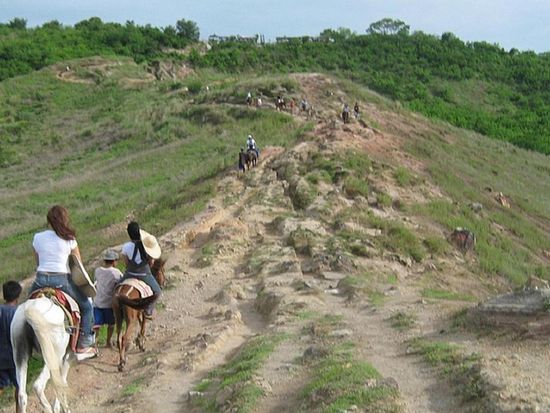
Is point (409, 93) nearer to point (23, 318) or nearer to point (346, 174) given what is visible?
point (346, 174)

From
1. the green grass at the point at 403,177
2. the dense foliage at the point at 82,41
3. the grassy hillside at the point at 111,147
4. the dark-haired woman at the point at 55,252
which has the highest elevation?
the dense foliage at the point at 82,41

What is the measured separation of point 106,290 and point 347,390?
412cm

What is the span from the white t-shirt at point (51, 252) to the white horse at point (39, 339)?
484mm

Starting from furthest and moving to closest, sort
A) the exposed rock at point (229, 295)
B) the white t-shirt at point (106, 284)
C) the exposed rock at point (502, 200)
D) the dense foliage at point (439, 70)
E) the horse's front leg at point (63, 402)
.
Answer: the dense foliage at point (439, 70) → the exposed rock at point (502, 200) → the exposed rock at point (229, 295) → the white t-shirt at point (106, 284) → the horse's front leg at point (63, 402)

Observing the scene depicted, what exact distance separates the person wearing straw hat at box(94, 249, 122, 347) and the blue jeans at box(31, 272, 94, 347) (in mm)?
1486

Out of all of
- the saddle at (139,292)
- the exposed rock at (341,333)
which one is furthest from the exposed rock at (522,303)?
the saddle at (139,292)

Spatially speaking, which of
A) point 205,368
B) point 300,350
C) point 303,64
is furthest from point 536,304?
point 303,64

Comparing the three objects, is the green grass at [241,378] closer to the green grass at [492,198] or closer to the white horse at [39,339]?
the white horse at [39,339]

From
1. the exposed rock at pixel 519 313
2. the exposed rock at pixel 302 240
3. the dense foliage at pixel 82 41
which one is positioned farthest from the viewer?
the dense foliage at pixel 82 41

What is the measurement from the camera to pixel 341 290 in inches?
522

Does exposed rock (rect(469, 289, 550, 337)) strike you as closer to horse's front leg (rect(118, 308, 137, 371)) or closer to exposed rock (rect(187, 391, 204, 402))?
exposed rock (rect(187, 391, 204, 402))

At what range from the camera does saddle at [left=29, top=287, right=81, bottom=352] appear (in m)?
8.08

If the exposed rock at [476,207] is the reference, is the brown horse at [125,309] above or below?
above

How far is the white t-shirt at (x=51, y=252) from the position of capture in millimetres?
8359
